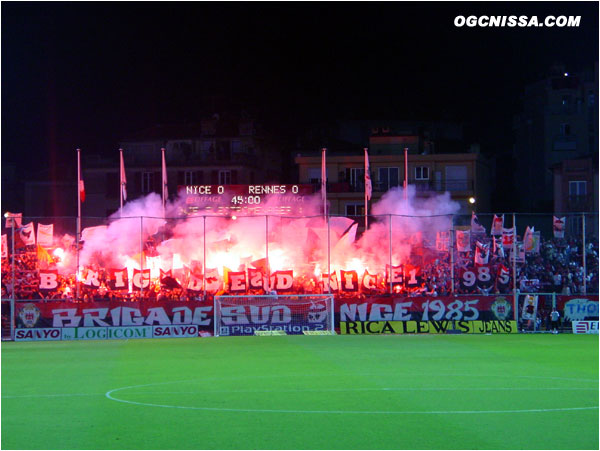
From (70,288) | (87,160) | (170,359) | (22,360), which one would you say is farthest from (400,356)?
(87,160)

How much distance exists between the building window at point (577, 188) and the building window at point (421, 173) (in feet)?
31.4

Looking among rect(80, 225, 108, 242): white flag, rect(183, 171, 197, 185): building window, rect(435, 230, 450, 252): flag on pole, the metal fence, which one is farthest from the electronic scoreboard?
rect(183, 171, 197, 185): building window

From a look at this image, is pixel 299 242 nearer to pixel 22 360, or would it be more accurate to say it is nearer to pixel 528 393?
pixel 22 360

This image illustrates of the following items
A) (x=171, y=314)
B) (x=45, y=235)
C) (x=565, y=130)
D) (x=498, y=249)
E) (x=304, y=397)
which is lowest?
(x=171, y=314)

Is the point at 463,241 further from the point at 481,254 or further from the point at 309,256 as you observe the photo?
the point at 309,256

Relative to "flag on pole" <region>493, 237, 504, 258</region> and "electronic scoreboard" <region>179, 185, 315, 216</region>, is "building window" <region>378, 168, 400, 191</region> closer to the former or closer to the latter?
"electronic scoreboard" <region>179, 185, 315, 216</region>

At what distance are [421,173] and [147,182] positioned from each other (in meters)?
20.5

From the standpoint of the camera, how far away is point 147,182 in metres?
67.9

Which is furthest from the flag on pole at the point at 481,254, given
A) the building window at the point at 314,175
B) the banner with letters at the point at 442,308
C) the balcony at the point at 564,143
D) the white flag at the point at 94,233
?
the balcony at the point at 564,143

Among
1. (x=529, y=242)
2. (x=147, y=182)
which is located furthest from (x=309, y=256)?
(x=147, y=182)

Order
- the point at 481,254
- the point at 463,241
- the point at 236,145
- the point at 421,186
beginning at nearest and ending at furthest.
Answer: the point at 463,241 < the point at 481,254 < the point at 421,186 < the point at 236,145

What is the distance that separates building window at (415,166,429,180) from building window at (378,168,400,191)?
133 cm

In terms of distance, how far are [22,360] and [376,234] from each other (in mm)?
22498

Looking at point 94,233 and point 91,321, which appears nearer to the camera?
point 91,321
